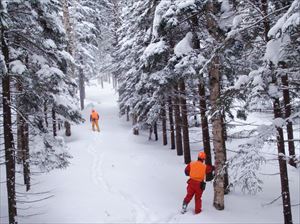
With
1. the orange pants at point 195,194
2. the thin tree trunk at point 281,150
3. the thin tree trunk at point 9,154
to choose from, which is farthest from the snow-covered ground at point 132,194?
the thin tree trunk at point 9,154

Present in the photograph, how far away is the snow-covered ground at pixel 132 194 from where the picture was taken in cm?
1025

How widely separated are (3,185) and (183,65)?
11034 millimetres

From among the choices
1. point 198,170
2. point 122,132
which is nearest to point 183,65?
point 198,170

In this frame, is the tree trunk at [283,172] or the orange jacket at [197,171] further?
the orange jacket at [197,171]

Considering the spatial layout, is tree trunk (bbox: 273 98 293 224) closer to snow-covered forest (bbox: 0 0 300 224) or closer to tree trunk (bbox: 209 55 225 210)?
snow-covered forest (bbox: 0 0 300 224)

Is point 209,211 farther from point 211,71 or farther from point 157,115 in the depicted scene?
point 157,115

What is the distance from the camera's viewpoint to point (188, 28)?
13.7 m

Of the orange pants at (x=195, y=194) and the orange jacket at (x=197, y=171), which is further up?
the orange jacket at (x=197, y=171)

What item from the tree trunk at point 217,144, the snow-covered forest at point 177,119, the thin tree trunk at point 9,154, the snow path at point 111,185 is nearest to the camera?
the snow-covered forest at point 177,119

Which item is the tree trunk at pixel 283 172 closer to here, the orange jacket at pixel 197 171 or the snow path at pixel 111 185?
the orange jacket at pixel 197 171

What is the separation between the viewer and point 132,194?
1250 cm

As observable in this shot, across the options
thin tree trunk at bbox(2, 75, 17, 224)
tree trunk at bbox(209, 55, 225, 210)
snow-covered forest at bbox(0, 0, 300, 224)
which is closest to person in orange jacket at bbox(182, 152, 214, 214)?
snow-covered forest at bbox(0, 0, 300, 224)

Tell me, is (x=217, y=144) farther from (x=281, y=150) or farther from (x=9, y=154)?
(x=9, y=154)

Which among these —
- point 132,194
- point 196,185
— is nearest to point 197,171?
point 196,185
